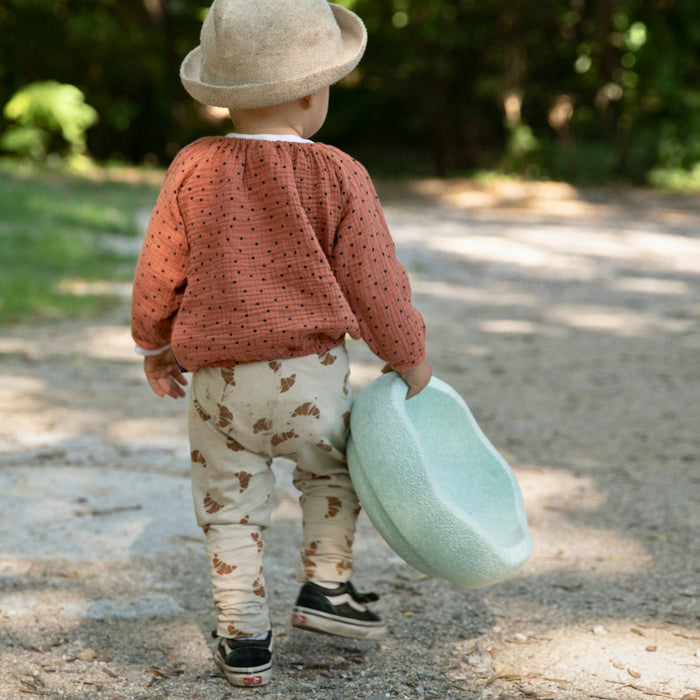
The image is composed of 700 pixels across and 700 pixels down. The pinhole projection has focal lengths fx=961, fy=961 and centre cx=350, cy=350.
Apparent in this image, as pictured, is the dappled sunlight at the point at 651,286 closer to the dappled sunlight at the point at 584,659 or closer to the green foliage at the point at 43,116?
the dappled sunlight at the point at 584,659

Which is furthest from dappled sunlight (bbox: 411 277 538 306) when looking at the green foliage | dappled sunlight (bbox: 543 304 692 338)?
the green foliage

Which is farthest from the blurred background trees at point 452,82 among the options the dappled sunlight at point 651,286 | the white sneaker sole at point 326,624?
the white sneaker sole at point 326,624

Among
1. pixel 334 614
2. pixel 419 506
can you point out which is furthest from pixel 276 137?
pixel 334 614

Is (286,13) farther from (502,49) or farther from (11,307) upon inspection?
(502,49)

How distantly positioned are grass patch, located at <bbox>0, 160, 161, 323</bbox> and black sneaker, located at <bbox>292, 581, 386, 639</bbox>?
3922 millimetres

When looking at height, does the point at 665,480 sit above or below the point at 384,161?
above

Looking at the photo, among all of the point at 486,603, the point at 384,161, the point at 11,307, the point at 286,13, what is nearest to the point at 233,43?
the point at 286,13

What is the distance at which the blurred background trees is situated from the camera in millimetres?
13672

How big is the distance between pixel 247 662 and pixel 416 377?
70 centimetres

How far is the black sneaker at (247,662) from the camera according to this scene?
6.63 ft

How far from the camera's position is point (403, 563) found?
2.75m

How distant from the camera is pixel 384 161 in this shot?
18219mm

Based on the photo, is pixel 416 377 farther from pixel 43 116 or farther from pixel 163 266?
pixel 43 116

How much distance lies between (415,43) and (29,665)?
1429 centimetres
